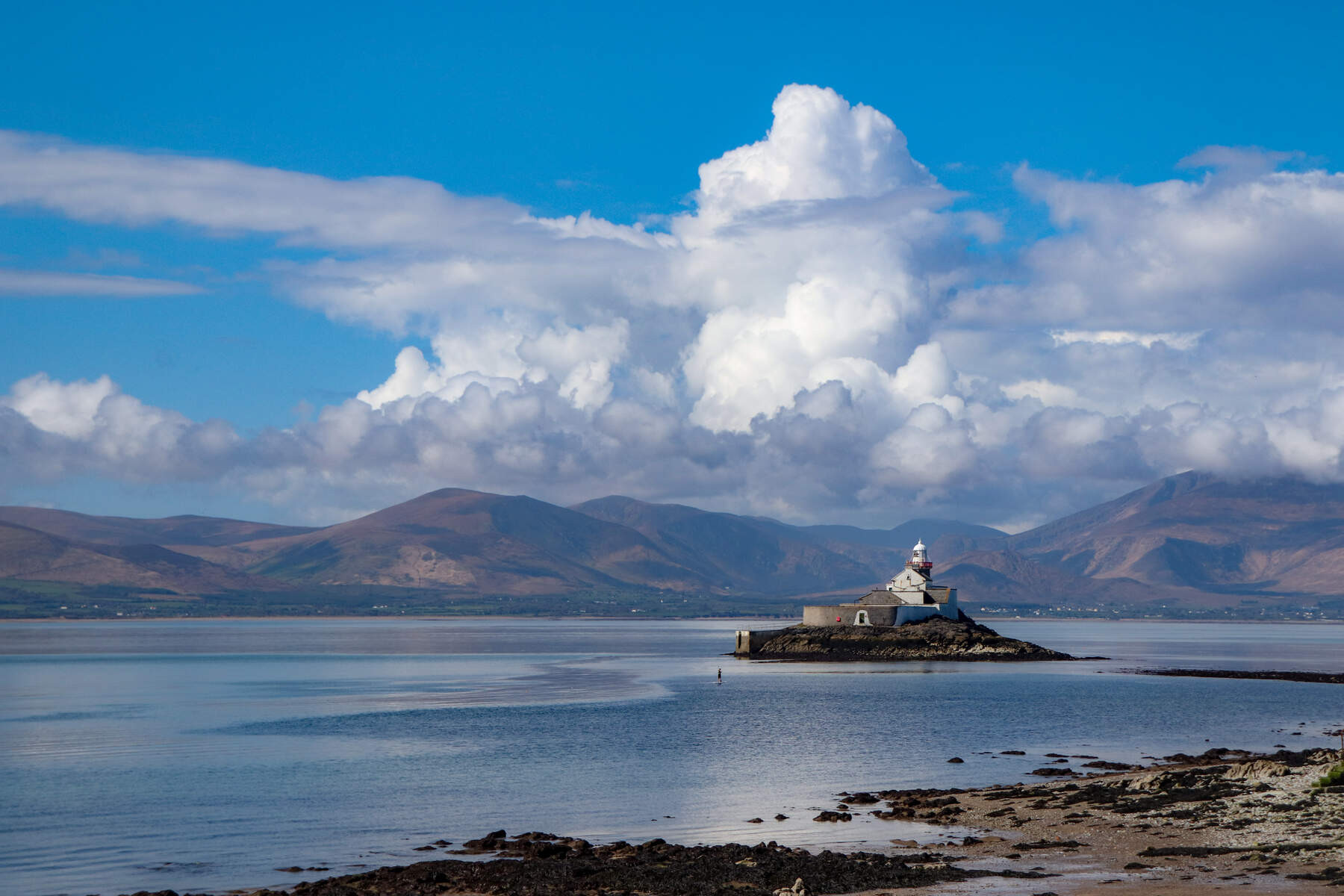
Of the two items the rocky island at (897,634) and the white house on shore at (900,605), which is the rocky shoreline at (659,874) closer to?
the rocky island at (897,634)

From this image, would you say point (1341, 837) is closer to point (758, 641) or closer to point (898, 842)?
point (898, 842)

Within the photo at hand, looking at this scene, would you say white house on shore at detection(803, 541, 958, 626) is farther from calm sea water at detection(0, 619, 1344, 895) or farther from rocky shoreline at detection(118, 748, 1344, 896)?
rocky shoreline at detection(118, 748, 1344, 896)

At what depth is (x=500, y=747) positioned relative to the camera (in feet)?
172

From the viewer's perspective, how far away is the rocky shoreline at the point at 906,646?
123 meters

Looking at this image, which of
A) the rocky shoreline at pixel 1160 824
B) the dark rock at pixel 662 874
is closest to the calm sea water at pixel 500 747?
the rocky shoreline at pixel 1160 824

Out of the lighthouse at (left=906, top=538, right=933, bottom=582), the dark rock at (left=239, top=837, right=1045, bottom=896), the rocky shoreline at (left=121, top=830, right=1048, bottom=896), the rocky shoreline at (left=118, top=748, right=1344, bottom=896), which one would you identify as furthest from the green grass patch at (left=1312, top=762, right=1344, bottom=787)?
the lighthouse at (left=906, top=538, right=933, bottom=582)

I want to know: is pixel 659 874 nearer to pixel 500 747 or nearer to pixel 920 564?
pixel 500 747

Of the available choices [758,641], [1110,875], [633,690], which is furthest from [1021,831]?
[758,641]

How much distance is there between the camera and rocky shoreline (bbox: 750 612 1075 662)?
122688 mm

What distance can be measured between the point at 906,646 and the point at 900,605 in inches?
198

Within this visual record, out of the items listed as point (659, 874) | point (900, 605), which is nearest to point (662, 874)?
point (659, 874)

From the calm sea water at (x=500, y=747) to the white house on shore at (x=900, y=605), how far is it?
15.7 m

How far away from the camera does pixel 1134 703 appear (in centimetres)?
7338

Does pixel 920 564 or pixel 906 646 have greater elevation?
pixel 920 564
